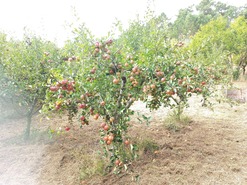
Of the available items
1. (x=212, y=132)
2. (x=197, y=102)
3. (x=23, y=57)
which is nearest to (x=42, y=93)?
(x=23, y=57)

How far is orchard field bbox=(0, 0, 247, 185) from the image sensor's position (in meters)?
2.46

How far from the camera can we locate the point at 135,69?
7.82 feet

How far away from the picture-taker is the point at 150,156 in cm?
409

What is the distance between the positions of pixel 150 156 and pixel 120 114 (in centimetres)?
203

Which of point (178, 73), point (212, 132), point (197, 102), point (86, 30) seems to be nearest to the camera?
point (178, 73)

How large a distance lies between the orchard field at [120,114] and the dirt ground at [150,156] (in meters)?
0.02

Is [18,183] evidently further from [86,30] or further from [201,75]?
[201,75]

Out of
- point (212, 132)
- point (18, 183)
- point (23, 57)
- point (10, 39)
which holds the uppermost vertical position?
point (10, 39)

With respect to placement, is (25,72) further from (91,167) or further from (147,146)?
(147,146)

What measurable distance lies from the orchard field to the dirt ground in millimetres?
19

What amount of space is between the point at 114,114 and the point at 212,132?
386 centimetres

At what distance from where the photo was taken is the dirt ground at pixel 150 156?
345cm

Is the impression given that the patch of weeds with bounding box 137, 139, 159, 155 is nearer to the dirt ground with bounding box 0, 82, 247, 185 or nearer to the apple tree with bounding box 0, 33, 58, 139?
the dirt ground with bounding box 0, 82, 247, 185

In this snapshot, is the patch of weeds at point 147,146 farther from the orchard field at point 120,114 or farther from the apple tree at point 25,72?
the apple tree at point 25,72
